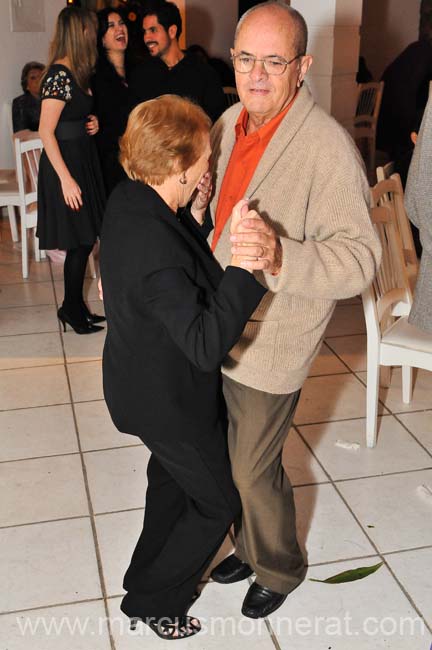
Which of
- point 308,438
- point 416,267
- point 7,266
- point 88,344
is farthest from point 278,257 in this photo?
point 7,266

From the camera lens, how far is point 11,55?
639cm

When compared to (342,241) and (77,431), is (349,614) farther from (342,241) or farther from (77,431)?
(77,431)

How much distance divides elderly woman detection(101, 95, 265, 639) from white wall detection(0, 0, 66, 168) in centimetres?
491

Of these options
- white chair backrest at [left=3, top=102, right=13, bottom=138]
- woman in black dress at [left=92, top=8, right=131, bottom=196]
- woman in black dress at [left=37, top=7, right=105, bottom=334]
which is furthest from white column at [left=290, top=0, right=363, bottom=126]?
white chair backrest at [left=3, top=102, right=13, bottom=138]

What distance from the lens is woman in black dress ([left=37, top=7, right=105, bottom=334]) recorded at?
144 inches

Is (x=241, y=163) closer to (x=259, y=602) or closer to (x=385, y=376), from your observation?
(x=259, y=602)

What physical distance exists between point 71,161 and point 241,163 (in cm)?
223

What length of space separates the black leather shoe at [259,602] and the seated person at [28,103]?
4.66 m

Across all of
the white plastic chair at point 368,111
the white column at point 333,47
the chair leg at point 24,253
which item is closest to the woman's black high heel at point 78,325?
the chair leg at point 24,253

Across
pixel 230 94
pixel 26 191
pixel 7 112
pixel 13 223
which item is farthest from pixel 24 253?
pixel 230 94

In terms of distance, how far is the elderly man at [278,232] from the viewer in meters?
1.62

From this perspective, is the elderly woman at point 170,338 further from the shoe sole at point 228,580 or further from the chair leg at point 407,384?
the chair leg at point 407,384

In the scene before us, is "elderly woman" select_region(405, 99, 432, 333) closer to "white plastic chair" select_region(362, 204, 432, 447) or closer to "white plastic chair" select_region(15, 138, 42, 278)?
"white plastic chair" select_region(362, 204, 432, 447)

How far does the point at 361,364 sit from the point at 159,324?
6.95 ft
